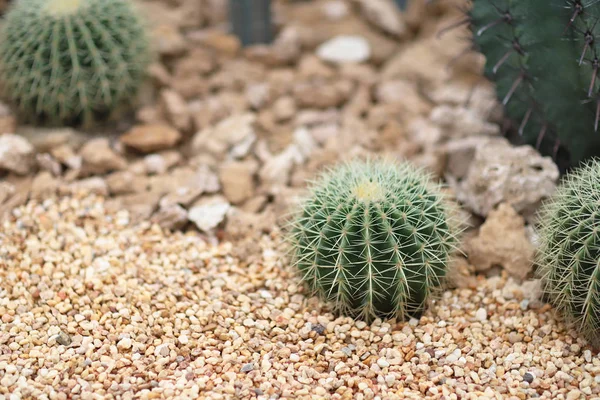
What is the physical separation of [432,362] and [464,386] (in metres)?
0.20

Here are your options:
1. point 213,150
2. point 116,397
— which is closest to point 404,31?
point 213,150

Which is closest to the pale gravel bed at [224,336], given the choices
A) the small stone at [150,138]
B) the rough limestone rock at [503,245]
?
the rough limestone rock at [503,245]

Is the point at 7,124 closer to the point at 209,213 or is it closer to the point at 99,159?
the point at 99,159

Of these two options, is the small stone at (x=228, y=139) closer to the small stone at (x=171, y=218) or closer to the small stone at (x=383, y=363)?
the small stone at (x=171, y=218)

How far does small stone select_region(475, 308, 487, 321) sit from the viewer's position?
3.37 metres

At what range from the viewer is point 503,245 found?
362 centimetres

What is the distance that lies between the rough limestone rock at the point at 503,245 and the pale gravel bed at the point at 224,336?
12cm

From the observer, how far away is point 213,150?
14.7 feet

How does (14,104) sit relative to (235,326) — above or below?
above

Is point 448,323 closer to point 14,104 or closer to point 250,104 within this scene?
point 250,104

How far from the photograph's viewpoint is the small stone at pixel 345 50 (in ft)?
17.7

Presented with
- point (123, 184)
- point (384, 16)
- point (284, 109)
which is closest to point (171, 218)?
point (123, 184)

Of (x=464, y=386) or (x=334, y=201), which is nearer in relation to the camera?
(x=464, y=386)

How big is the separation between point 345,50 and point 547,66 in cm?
Result: 203
